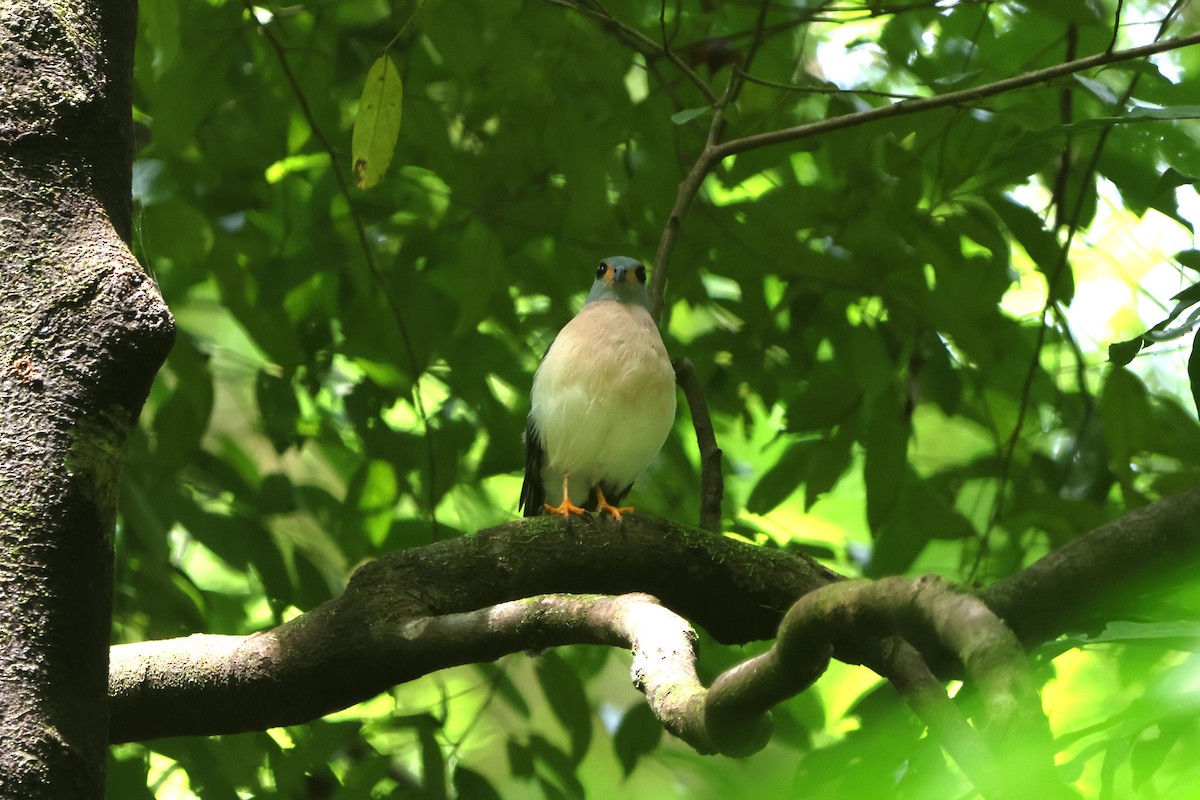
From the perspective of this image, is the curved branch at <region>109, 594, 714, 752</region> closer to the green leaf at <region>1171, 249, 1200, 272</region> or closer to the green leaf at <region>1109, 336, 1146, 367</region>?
the green leaf at <region>1109, 336, 1146, 367</region>

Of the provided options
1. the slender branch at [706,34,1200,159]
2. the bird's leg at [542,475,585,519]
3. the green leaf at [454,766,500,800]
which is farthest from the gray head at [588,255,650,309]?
the green leaf at [454,766,500,800]

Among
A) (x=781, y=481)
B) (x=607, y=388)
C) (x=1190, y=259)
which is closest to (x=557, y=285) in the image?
(x=607, y=388)

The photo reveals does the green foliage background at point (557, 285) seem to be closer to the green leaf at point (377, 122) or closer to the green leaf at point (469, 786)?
the green leaf at point (469, 786)

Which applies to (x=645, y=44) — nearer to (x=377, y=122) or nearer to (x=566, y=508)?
(x=377, y=122)

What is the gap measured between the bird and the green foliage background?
148mm

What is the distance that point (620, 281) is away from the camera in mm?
4340

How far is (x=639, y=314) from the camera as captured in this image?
167 inches

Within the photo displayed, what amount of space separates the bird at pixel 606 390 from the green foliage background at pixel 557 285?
0.49ft

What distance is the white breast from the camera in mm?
4086

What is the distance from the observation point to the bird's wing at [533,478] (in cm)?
442

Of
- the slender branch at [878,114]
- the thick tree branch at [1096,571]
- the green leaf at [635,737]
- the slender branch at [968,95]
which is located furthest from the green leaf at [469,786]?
the thick tree branch at [1096,571]

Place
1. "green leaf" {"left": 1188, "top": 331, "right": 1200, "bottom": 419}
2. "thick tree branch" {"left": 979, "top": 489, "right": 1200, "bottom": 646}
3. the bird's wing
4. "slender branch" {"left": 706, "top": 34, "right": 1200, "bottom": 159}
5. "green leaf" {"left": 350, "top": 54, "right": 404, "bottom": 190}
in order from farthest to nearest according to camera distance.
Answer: the bird's wing < "green leaf" {"left": 350, "top": 54, "right": 404, "bottom": 190} < "slender branch" {"left": 706, "top": 34, "right": 1200, "bottom": 159} < "green leaf" {"left": 1188, "top": 331, "right": 1200, "bottom": 419} < "thick tree branch" {"left": 979, "top": 489, "right": 1200, "bottom": 646}

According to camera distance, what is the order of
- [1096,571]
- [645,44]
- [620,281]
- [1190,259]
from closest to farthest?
[1096,571], [1190,259], [645,44], [620,281]

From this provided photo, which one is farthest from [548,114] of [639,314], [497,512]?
[497,512]
